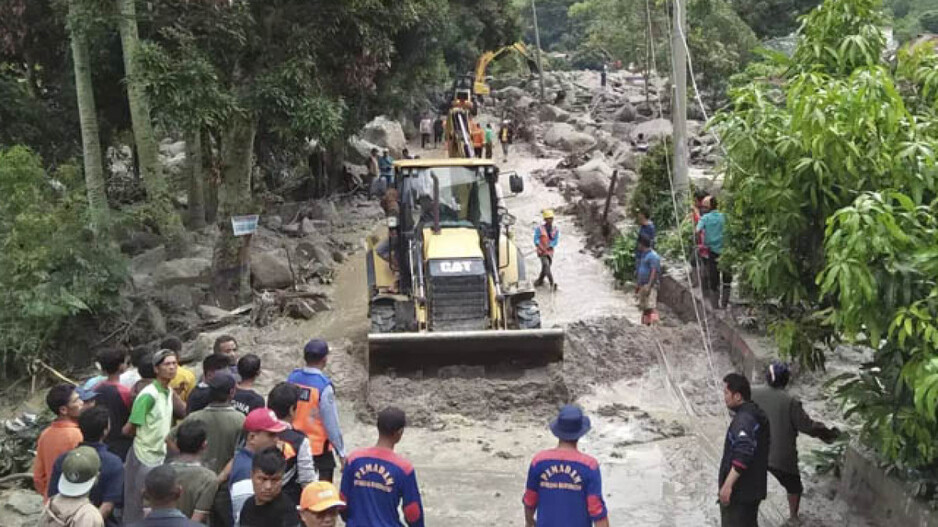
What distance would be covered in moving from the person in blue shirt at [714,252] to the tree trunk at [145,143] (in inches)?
345

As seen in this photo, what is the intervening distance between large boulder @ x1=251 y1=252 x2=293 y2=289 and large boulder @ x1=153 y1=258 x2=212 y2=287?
78cm

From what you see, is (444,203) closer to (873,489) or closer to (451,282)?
(451,282)

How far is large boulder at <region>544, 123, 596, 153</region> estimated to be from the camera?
31.9 m

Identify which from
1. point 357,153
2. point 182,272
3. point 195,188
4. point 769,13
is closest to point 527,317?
point 182,272

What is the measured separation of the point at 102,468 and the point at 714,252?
8.52m

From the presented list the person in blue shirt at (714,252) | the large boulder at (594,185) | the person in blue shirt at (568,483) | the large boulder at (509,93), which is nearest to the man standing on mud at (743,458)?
the person in blue shirt at (568,483)

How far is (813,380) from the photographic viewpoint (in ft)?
31.8

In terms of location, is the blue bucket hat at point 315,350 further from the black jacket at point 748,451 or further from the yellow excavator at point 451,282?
the yellow excavator at point 451,282

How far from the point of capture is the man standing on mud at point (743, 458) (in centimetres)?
570

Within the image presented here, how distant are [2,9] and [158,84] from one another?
5.68 meters

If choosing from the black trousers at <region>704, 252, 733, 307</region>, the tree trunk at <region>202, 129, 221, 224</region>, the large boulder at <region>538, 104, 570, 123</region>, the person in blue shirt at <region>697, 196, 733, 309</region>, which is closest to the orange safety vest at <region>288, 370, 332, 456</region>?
the person in blue shirt at <region>697, 196, 733, 309</region>

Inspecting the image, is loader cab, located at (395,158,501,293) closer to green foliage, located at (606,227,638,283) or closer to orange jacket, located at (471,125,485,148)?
green foliage, located at (606,227,638,283)

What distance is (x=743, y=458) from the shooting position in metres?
5.70

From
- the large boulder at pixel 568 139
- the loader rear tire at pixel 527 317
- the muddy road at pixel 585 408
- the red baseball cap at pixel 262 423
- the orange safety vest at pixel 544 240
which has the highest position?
the large boulder at pixel 568 139
